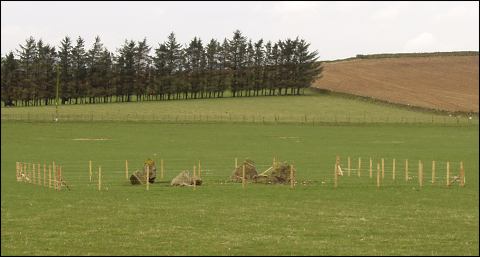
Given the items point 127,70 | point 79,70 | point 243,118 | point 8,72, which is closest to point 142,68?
point 127,70

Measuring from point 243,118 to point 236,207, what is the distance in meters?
75.5

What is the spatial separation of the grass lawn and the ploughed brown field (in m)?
54.8

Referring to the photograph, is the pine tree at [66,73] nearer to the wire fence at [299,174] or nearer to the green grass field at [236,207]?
the green grass field at [236,207]

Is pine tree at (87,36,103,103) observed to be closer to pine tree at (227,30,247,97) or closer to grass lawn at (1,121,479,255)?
pine tree at (227,30,247,97)

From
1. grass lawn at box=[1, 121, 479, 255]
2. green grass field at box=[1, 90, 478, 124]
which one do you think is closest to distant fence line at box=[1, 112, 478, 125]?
green grass field at box=[1, 90, 478, 124]

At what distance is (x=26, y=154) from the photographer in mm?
62750

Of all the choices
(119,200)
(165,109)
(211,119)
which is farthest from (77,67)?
(119,200)

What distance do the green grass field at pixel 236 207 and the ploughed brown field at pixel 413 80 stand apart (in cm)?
4930

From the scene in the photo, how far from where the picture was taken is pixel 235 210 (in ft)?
91.9

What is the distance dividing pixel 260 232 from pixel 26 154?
148 ft

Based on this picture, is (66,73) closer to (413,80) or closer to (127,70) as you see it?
(127,70)

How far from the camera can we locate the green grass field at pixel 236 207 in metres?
20.0

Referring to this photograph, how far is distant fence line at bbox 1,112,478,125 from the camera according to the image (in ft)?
326

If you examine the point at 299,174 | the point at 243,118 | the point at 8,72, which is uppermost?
the point at 8,72
